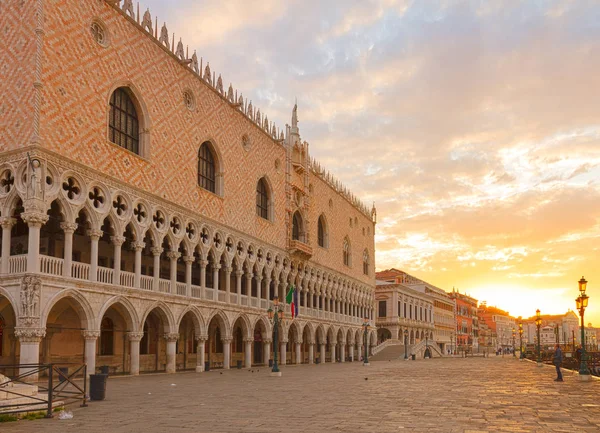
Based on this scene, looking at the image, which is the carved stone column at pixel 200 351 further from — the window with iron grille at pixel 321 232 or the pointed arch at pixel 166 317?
the window with iron grille at pixel 321 232

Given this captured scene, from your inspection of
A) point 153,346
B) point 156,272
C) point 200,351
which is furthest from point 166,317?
point 153,346

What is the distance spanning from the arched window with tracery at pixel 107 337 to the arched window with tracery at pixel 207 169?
8.22 meters

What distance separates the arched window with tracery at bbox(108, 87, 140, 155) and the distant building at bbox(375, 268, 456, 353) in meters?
60.4

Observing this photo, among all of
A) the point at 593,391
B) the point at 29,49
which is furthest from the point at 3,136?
the point at 593,391

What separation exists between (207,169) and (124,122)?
7.22 meters

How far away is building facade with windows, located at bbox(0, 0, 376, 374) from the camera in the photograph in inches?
835

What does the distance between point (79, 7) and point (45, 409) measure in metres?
16.7

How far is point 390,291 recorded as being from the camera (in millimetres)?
74125

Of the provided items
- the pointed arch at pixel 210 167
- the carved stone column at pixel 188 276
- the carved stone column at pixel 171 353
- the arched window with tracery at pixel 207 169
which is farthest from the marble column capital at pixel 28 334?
the pointed arch at pixel 210 167

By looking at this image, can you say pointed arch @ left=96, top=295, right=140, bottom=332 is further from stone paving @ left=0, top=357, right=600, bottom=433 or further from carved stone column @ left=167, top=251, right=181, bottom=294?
stone paving @ left=0, top=357, right=600, bottom=433

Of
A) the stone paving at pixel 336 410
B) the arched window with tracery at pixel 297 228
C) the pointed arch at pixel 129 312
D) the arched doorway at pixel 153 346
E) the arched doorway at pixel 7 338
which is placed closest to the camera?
the stone paving at pixel 336 410

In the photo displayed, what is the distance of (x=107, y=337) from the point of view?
27766 millimetres

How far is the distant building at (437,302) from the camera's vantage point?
88.2 meters

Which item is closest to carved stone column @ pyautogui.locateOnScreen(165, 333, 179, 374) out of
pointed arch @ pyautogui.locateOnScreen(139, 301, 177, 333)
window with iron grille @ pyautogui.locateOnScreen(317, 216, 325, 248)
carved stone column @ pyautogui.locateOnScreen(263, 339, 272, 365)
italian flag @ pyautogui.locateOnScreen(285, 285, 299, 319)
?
pointed arch @ pyautogui.locateOnScreen(139, 301, 177, 333)
